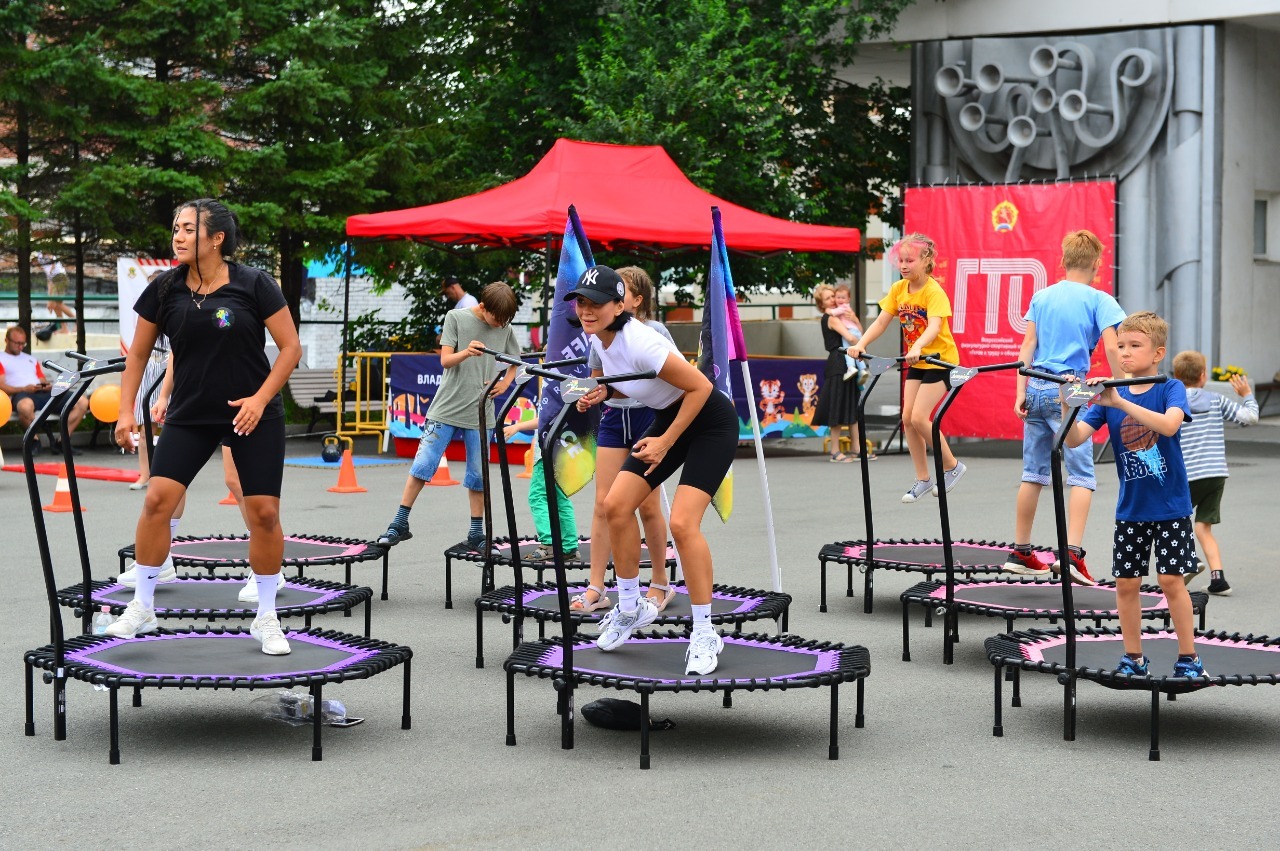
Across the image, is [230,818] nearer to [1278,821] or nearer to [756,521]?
[1278,821]

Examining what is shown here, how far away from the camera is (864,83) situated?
1033 inches

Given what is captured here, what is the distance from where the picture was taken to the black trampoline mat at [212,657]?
231 inches

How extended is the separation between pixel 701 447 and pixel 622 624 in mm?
786

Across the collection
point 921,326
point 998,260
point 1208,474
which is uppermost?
point 998,260

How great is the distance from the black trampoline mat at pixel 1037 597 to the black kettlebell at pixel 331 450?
11.0 metres

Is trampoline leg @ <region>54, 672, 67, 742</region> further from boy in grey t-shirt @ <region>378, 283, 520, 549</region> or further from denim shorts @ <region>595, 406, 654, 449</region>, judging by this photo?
boy in grey t-shirt @ <region>378, 283, 520, 549</region>

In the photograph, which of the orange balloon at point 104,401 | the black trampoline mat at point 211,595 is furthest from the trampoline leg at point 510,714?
the orange balloon at point 104,401

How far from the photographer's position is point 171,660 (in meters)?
6.08

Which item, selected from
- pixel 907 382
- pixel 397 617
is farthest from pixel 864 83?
pixel 397 617

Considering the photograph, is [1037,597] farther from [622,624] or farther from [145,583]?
[145,583]

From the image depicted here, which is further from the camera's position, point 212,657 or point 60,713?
point 212,657

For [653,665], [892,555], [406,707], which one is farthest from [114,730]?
[892,555]

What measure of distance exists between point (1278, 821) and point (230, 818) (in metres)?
3.25

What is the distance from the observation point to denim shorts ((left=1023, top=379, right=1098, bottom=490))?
894cm
